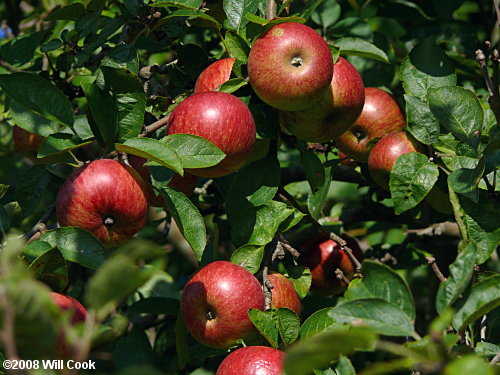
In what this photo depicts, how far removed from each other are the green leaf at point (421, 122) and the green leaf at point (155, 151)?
0.60 m

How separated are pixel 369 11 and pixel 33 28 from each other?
4.05 feet

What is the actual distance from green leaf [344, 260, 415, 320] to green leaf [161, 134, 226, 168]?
368mm

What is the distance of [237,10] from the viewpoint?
151cm

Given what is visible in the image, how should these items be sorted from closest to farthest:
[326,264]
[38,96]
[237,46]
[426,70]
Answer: [38,96] → [237,46] → [426,70] → [326,264]

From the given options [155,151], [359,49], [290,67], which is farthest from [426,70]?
[155,151]

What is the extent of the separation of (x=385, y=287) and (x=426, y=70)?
786mm

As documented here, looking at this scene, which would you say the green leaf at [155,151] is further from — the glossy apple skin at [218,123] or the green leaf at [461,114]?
the green leaf at [461,114]

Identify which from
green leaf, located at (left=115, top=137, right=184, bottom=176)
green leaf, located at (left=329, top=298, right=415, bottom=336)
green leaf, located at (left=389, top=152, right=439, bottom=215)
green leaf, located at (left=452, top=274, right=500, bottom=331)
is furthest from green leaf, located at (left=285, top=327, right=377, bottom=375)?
green leaf, located at (left=389, top=152, right=439, bottom=215)

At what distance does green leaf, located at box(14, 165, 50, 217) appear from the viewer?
1498 millimetres

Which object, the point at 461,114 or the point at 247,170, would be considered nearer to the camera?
the point at 461,114

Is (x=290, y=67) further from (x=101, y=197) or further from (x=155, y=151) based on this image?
(x=101, y=197)

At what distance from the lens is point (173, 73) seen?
69.7 inches

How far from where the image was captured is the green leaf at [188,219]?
4.18 feet

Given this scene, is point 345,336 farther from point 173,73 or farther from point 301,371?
point 173,73
